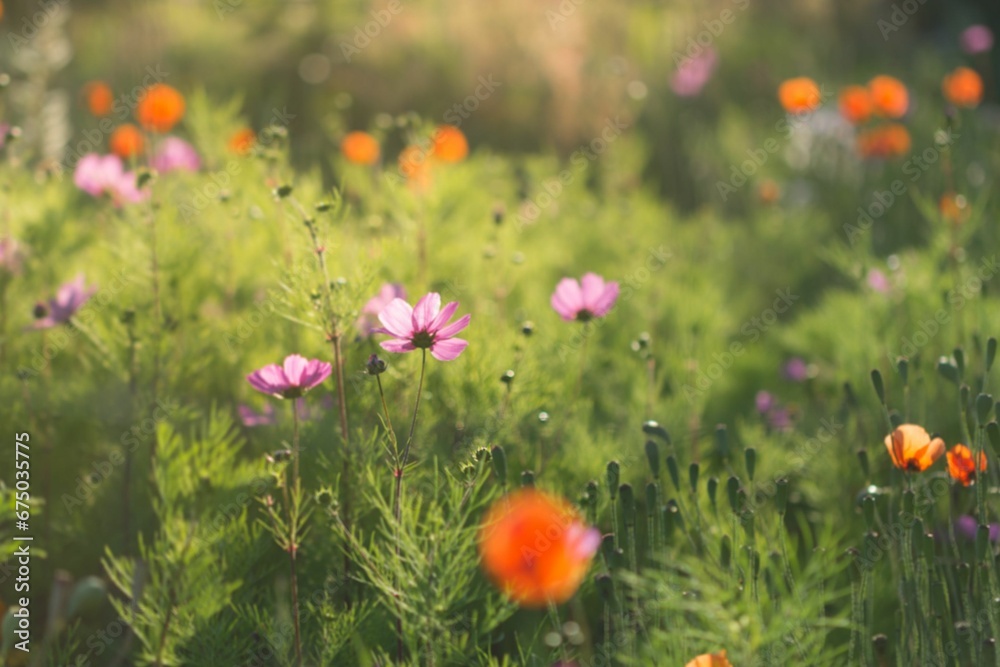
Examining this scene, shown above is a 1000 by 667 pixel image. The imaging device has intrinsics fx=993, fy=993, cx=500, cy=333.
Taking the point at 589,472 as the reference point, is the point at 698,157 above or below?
above

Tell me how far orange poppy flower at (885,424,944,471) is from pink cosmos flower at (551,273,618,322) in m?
0.40

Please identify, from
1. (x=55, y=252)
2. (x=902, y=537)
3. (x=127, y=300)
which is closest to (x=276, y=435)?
(x=127, y=300)

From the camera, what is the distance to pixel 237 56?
4699 mm

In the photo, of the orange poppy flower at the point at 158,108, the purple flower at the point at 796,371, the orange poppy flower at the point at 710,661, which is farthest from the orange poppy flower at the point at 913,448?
the orange poppy flower at the point at 158,108

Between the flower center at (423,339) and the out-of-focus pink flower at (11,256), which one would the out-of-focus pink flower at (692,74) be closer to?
the out-of-focus pink flower at (11,256)

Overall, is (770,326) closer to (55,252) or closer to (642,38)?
(55,252)

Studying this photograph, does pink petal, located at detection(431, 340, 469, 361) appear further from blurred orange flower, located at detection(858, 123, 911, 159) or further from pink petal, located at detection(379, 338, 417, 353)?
blurred orange flower, located at detection(858, 123, 911, 159)

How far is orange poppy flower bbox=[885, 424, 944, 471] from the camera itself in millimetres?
1018

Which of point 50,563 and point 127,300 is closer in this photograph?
point 50,563

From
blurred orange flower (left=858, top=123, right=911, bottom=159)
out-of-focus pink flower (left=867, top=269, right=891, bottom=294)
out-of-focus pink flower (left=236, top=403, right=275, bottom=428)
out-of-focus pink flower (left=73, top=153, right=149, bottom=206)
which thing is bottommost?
out-of-focus pink flower (left=236, top=403, right=275, bottom=428)

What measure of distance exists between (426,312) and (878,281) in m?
1.26

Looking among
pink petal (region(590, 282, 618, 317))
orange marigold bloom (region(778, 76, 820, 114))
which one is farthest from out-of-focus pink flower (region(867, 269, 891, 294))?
pink petal (region(590, 282, 618, 317))

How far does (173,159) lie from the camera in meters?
2.04

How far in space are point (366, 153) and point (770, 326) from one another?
1.01 meters
